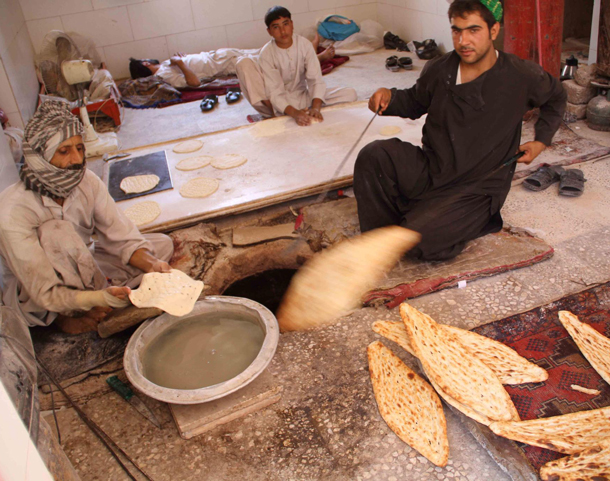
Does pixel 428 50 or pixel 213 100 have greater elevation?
pixel 428 50

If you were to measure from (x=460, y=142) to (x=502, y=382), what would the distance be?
1.43 metres

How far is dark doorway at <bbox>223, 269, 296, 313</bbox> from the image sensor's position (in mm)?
3443

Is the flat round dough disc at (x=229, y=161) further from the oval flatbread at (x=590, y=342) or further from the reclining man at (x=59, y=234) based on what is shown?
the oval flatbread at (x=590, y=342)

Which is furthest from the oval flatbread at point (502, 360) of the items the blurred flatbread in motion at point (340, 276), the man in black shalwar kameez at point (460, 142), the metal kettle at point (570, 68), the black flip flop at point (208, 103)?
the black flip flop at point (208, 103)

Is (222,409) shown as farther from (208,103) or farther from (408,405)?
(208,103)

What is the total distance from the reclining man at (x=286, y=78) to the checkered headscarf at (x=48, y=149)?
2.60 m

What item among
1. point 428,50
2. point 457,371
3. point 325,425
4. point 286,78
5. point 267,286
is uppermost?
point 286,78

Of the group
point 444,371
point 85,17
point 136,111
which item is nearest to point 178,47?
point 85,17

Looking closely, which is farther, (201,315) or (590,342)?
(201,315)

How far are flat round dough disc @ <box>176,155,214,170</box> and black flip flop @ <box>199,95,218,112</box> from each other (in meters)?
2.00

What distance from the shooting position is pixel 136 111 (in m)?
6.24

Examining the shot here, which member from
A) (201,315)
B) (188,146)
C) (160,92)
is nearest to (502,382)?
(201,315)

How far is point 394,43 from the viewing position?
779 cm

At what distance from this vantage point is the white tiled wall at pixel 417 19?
268 inches
